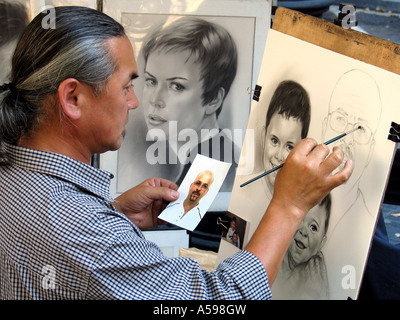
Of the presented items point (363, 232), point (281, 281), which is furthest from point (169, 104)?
point (363, 232)

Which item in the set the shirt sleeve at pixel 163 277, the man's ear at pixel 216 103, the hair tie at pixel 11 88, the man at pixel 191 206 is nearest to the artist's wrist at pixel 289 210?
the shirt sleeve at pixel 163 277

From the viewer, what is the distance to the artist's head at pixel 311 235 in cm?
179

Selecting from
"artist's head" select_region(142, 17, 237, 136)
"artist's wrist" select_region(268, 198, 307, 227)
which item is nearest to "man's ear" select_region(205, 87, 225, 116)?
"artist's head" select_region(142, 17, 237, 136)

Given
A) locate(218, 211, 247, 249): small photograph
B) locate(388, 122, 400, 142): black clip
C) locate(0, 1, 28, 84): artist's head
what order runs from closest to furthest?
1. locate(388, 122, 400, 142): black clip
2. locate(218, 211, 247, 249): small photograph
3. locate(0, 1, 28, 84): artist's head

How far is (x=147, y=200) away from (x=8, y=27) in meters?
1.56

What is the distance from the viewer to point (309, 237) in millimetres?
1844

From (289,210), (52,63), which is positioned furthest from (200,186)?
(52,63)

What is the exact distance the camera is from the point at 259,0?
2820 mm

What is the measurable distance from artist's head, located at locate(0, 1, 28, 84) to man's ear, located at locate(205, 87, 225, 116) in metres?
1.18

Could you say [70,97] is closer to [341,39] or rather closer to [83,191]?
[83,191]

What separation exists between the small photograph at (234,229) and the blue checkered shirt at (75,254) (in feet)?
Result: 2.37

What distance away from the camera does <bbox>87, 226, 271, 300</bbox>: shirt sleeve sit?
3.89 feet

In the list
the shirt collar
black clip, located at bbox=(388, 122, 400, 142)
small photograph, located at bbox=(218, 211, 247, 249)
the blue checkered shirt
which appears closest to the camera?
the blue checkered shirt

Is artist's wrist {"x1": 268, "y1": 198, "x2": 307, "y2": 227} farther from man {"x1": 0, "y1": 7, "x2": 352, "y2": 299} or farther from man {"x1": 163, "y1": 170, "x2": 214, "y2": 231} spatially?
man {"x1": 163, "y1": 170, "x2": 214, "y2": 231}
